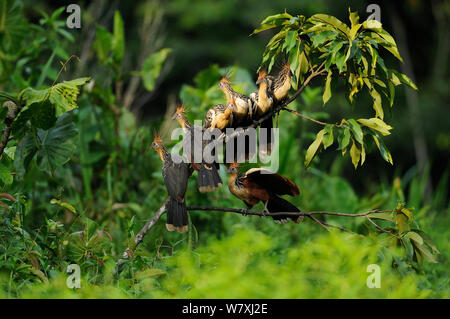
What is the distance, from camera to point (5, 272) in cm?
208

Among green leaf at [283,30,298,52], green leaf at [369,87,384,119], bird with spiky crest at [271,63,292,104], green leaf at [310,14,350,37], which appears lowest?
green leaf at [369,87,384,119]

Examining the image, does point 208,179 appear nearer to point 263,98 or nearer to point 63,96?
point 263,98

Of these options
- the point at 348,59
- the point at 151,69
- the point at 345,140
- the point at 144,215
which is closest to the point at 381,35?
the point at 348,59

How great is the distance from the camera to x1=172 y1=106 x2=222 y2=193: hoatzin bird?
2.05 meters

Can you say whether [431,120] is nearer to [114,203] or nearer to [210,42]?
[210,42]

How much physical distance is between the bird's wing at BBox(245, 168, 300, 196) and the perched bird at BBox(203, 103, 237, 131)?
195mm

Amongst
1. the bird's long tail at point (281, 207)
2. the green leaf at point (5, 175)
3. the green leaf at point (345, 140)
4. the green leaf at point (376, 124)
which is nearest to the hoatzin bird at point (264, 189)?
the bird's long tail at point (281, 207)

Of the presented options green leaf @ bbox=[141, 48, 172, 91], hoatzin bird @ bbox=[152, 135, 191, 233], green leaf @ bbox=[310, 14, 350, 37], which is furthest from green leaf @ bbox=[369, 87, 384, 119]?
green leaf @ bbox=[141, 48, 172, 91]

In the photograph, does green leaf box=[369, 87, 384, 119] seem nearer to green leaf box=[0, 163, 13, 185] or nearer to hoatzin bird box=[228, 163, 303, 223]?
hoatzin bird box=[228, 163, 303, 223]

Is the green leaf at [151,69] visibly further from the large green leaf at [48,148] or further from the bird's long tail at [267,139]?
the bird's long tail at [267,139]

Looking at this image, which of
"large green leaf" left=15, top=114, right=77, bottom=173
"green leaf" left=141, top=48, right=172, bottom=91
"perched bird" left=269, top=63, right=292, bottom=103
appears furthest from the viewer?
"green leaf" left=141, top=48, right=172, bottom=91
